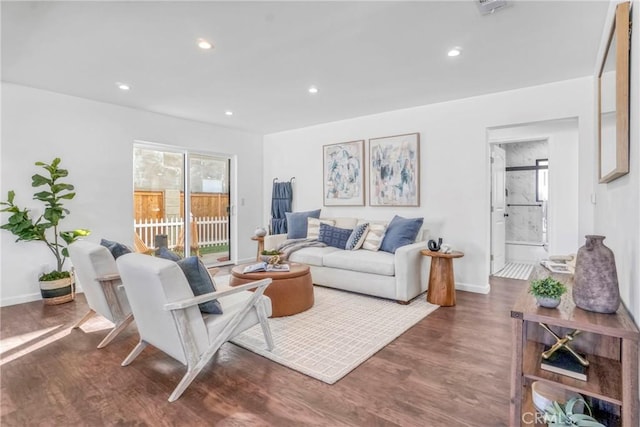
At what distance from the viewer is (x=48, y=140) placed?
3.85 meters

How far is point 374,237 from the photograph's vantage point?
4262 mm

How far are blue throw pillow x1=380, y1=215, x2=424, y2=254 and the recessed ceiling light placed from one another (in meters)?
2.82

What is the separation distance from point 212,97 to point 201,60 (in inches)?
43.4

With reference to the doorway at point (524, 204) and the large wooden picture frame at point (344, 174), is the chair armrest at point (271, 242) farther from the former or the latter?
the doorway at point (524, 204)

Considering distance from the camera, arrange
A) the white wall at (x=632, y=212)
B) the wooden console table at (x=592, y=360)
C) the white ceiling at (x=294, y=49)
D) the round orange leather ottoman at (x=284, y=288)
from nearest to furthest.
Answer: the wooden console table at (x=592, y=360)
the white wall at (x=632, y=212)
the white ceiling at (x=294, y=49)
the round orange leather ottoman at (x=284, y=288)

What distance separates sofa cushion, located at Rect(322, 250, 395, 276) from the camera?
3620 mm

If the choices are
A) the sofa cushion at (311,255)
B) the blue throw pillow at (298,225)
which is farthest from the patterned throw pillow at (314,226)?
the sofa cushion at (311,255)

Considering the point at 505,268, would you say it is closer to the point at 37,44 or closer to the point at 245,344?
the point at 245,344

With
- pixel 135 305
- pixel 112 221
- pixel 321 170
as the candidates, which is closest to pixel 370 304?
pixel 135 305

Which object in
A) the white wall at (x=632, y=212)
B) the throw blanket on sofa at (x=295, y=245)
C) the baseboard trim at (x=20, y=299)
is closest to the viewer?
the white wall at (x=632, y=212)

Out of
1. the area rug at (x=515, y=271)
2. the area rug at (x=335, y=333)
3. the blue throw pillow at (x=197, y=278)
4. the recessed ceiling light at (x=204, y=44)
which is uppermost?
the recessed ceiling light at (x=204, y=44)

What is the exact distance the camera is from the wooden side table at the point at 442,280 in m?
3.54

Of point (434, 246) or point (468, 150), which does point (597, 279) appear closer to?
point (434, 246)

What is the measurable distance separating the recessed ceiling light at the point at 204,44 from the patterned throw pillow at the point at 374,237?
9.22ft
